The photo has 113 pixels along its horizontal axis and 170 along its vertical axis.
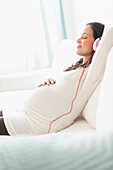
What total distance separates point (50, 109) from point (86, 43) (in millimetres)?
522

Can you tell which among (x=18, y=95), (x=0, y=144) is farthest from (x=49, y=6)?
(x=0, y=144)

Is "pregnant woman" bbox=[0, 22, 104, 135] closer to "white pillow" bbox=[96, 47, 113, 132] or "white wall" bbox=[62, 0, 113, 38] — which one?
"white pillow" bbox=[96, 47, 113, 132]

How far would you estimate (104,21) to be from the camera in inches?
82.6

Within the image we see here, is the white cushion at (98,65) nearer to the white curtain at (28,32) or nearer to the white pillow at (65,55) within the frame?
the white pillow at (65,55)

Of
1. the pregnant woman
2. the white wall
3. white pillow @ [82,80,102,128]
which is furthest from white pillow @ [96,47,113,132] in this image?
the white wall

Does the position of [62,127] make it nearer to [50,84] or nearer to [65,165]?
[50,84]

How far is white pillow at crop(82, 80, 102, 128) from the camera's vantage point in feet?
3.87

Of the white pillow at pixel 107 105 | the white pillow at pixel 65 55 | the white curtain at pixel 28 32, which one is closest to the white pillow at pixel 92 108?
the white pillow at pixel 107 105

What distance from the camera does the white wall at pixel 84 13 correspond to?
6.57 ft

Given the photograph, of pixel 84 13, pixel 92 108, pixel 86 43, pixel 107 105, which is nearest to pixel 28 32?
pixel 84 13

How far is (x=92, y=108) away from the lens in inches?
47.8

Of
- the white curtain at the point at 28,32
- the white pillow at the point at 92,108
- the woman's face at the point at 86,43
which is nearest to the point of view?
the white pillow at the point at 92,108

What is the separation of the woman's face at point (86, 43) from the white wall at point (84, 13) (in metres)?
0.42

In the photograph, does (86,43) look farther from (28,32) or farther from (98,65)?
(28,32)
